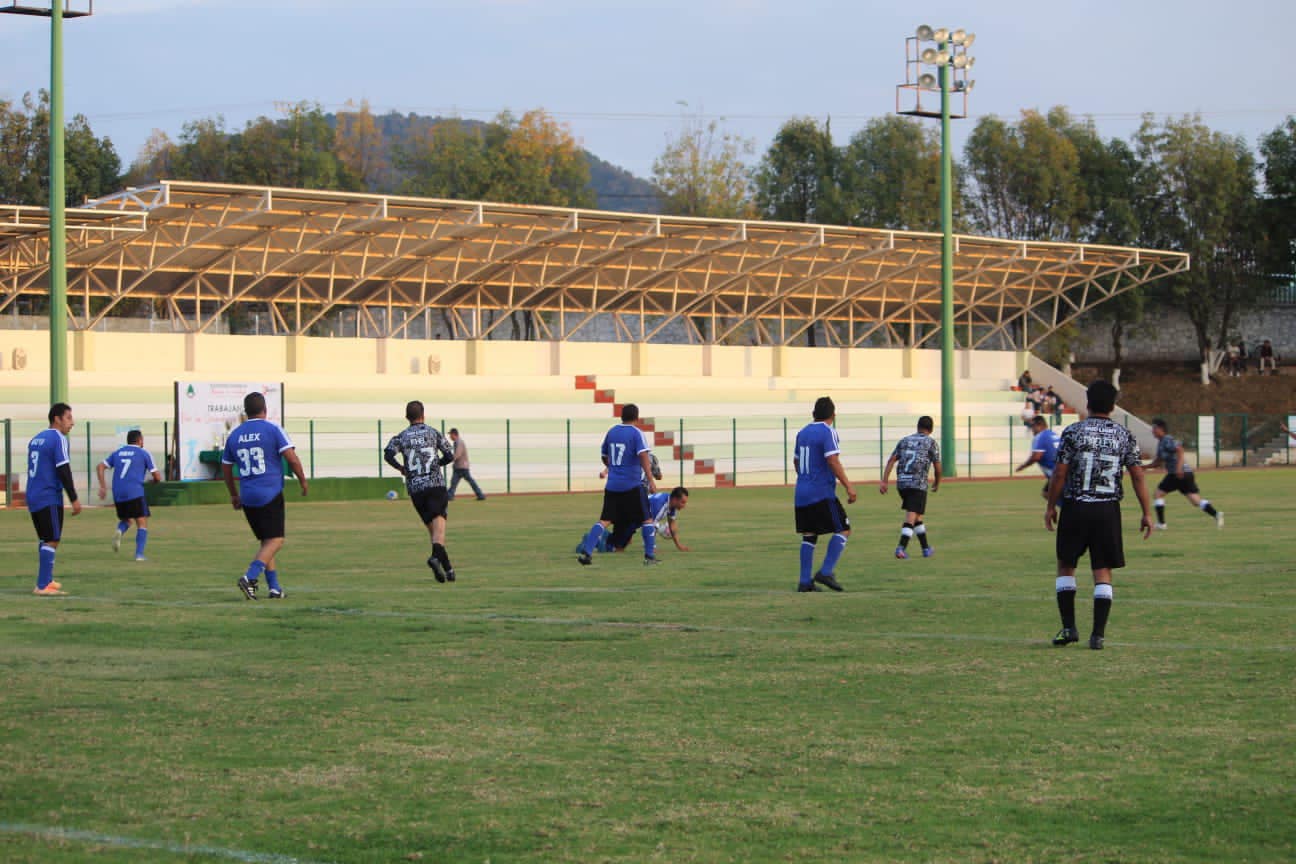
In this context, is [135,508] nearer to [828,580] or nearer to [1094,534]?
[828,580]

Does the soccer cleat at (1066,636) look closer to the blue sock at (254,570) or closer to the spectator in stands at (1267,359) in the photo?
the blue sock at (254,570)

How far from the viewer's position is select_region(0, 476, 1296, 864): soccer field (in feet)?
20.2

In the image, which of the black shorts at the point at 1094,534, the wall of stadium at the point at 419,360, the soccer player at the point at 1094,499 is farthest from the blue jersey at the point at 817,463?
the wall of stadium at the point at 419,360

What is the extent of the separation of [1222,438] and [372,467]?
29931 millimetres

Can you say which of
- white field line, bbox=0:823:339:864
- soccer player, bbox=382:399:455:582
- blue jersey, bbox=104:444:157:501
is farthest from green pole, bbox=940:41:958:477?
white field line, bbox=0:823:339:864

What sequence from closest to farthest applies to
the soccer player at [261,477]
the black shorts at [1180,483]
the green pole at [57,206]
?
the soccer player at [261,477] < the black shorts at [1180,483] < the green pole at [57,206]

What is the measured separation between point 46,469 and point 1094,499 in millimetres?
9498

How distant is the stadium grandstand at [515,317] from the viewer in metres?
43.6

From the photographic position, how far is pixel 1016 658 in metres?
10.6

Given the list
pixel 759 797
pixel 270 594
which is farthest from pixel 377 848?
pixel 270 594

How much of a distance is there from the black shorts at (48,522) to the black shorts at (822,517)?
665cm

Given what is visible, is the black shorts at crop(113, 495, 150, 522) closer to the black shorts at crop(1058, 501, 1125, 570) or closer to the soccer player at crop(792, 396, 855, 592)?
the soccer player at crop(792, 396, 855, 592)

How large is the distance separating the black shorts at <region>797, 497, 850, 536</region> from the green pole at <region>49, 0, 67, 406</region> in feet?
48.2

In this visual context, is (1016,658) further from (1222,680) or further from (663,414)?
(663,414)
